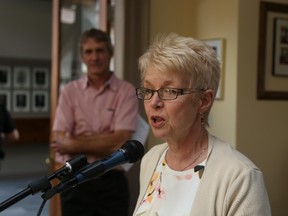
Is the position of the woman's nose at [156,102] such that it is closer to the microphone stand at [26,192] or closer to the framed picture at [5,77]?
the microphone stand at [26,192]

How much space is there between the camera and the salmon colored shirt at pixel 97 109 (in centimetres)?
224

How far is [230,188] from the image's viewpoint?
3.65ft

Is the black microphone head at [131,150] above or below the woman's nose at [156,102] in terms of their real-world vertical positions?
below

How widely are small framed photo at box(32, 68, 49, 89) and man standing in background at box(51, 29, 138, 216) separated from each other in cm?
480

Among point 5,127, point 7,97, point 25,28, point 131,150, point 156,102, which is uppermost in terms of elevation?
point 25,28

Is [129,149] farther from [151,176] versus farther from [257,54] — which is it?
[257,54]

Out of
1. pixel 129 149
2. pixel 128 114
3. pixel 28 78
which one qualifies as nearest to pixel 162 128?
pixel 129 149

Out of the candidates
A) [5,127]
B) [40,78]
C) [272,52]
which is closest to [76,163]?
[272,52]

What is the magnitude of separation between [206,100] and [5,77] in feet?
19.6

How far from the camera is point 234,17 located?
2.98 metres

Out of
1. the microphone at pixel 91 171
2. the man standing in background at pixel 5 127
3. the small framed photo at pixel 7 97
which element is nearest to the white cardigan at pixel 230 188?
the microphone at pixel 91 171

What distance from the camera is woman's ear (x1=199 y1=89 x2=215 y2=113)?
1247 millimetres

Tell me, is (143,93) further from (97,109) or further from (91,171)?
(97,109)

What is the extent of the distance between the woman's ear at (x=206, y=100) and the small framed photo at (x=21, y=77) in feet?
19.6
